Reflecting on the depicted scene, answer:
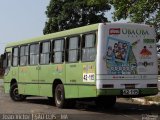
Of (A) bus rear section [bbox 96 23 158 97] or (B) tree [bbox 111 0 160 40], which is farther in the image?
(B) tree [bbox 111 0 160 40]

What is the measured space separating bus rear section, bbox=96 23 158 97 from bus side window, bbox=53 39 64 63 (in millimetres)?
2781

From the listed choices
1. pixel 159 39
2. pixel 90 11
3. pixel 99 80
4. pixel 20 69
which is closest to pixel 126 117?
pixel 99 80

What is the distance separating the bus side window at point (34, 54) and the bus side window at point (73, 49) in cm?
285

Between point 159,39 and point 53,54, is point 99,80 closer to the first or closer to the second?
point 53,54

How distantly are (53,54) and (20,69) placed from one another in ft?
11.7

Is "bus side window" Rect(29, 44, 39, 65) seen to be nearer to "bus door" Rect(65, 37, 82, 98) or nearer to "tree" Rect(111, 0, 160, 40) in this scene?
"bus door" Rect(65, 37, 82, 98)

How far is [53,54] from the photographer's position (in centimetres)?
2016

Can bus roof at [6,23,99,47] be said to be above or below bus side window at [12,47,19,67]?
above

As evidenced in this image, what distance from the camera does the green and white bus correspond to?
17.1 m

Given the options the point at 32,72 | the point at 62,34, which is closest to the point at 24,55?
the point at 32,72

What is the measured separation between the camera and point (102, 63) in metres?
17.0

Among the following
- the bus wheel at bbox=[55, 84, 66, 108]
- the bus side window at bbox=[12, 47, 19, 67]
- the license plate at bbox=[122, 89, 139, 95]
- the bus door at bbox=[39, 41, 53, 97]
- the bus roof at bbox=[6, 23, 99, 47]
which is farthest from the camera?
the bus side window at bbox=[12, 47, 19, 67]

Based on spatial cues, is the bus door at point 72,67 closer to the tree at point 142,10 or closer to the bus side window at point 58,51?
the bus side window at point 58,51

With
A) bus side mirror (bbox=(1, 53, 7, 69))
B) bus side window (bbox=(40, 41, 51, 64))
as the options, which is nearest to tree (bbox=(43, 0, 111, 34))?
bus side mirror (bbox=(1, 53, 7, 69))
